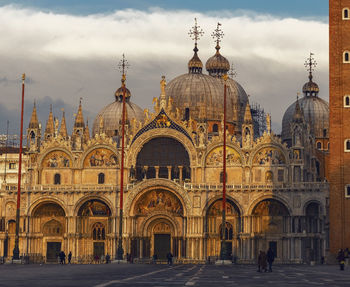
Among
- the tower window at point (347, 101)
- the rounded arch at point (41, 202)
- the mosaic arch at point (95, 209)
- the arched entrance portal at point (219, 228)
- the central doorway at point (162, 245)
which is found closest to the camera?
the tower window at point (347, 101)

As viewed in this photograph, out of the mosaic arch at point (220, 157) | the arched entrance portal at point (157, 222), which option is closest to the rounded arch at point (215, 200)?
the arched entrance portal at point (157, 222)

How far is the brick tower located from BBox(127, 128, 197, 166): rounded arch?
19278mm

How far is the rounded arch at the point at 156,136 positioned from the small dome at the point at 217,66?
2960 centimetres

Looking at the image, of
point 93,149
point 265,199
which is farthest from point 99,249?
point 265,199

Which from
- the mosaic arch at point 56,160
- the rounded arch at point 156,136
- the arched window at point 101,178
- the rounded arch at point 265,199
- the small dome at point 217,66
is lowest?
the rounded arch at point 265,199

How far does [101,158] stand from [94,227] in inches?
323

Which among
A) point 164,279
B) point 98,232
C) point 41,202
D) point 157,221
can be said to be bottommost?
point 164,279

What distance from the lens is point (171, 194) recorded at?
95.6 metres

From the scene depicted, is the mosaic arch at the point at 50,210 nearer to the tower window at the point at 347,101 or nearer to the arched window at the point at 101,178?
the arched window at the point at 101,178

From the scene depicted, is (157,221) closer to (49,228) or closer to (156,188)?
(156,188)

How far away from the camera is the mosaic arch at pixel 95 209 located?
321 ft

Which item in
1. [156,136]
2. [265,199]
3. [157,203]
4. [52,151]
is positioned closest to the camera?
[265,199]

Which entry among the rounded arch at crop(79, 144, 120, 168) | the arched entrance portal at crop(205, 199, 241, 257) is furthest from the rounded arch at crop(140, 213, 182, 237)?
the rounded arch at crop(79, 144, 120, 168)

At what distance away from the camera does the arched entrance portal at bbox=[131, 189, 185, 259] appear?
314ft
